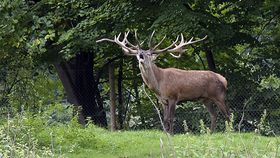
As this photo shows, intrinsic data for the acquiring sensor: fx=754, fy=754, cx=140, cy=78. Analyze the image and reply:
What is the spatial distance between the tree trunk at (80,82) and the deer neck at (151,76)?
186 inches

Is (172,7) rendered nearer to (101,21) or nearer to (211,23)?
(211,23)

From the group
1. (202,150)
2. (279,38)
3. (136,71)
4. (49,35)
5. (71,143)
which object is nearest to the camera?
(202,150)

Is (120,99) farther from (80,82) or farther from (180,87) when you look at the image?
(180,87)

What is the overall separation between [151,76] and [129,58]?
5908 millimetres

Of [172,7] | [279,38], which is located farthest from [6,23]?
[279,38]

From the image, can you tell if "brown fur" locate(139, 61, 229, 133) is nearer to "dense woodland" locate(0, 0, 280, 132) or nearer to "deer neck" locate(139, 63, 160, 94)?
"deer neck" locate(139, 63, 160, 94)

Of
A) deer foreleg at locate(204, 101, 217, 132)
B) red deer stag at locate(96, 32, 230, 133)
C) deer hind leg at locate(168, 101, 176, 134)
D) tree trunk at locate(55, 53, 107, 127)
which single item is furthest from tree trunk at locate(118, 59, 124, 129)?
deer hind leg at locate(168, 101, 176, 134)

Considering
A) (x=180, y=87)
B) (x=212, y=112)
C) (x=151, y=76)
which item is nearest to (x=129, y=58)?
(x=212, y=112)

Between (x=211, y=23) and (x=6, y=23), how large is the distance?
3.90 metres

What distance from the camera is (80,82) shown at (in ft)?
57.5

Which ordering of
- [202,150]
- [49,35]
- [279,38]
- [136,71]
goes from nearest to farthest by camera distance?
[202,150], [49,35], [279,38], [136,71]

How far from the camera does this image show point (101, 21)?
1483 cm

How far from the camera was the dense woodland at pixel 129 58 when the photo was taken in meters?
14.2

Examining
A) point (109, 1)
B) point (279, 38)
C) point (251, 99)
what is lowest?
point (251, 99)
